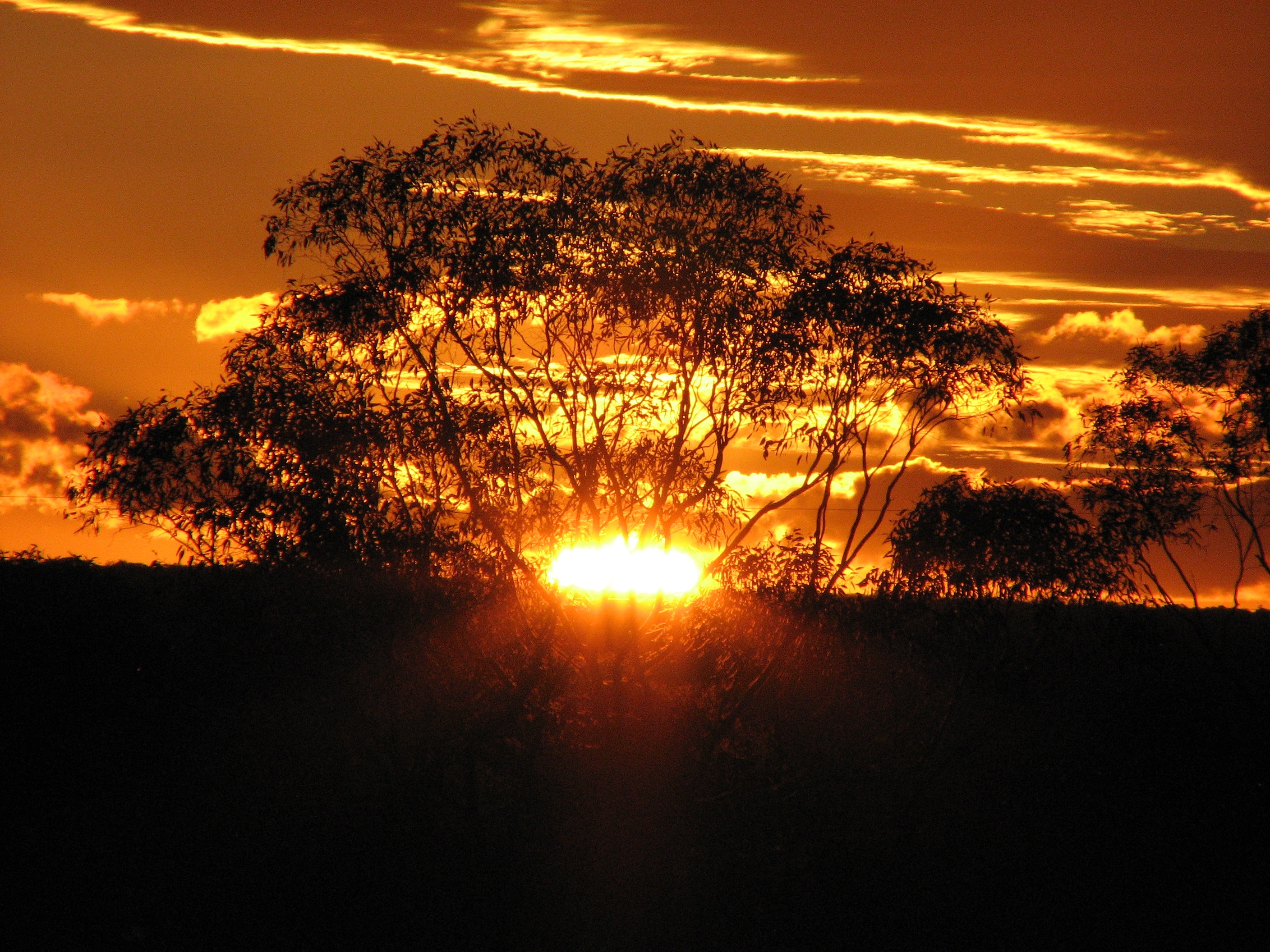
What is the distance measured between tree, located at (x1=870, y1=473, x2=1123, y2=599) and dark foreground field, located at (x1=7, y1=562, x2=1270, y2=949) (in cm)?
62

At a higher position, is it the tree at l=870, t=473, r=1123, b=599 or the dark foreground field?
the tree at l=870, t=473, r=1123, b=599

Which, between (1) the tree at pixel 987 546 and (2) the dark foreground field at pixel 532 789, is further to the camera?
(1) the tree at pixel 987 546

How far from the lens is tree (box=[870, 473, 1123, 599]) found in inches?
862

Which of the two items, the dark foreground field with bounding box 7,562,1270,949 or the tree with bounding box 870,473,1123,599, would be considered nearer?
the dark foreground field with bounding box 7,562,1270,949

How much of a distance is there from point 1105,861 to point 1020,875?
9.73ft

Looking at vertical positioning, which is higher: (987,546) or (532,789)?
(987,546)

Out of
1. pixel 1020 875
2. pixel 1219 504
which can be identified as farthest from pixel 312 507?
pixel 1219 504

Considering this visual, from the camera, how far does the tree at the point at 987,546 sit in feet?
71.8

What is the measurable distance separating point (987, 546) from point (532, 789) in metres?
9.44

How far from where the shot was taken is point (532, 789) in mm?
21875

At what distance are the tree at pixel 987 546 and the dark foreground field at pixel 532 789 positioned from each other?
0.62 metres

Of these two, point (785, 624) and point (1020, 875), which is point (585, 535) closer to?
point (785, 624)

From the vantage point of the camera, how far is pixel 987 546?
864 inches

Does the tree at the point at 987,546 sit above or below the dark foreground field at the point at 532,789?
above
